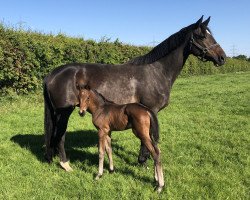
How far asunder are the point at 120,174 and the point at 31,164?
1.76m

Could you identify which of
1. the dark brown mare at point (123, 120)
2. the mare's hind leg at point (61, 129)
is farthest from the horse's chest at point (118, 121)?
the mare's hind leg at point (61, 129)

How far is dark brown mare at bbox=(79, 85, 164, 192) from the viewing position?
5.07 meters

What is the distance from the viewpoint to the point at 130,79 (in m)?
6.40

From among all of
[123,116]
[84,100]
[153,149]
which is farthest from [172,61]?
[153,149]

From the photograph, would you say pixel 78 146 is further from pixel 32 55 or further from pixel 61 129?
pixel 32 55

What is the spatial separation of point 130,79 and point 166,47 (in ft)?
3.04

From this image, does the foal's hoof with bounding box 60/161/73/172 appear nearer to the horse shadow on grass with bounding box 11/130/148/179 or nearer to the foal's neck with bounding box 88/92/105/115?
the horse shadow on grass with bounding box 11/130/148/179

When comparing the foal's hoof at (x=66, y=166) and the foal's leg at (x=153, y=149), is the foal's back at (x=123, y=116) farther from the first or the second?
the foal's hoof at (x=66, y=166)

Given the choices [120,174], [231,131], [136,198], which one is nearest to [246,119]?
[231,131]

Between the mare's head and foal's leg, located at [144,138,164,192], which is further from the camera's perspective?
the mare's head

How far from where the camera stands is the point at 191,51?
6.50 meters

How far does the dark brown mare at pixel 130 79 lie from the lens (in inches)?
246

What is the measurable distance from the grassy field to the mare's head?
1.99m

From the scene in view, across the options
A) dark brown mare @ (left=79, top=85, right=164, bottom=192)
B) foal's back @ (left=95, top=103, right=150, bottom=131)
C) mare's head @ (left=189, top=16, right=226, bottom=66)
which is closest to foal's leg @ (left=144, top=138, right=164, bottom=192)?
dark brown mare @ (left=79, top=85, right=164, bottom=192)
